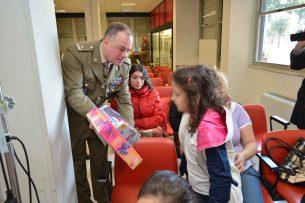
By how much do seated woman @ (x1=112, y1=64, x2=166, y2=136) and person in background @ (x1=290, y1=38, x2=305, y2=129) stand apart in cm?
119

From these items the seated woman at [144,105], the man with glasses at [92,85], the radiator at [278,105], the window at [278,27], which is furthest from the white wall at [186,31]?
the man with glasses at [92,85]

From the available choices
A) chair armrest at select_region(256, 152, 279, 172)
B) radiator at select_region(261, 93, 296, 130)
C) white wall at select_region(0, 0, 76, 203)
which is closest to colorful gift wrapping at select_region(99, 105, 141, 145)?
white wall at select_region(0, 0, 76, 203)

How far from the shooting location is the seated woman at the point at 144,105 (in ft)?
7.95

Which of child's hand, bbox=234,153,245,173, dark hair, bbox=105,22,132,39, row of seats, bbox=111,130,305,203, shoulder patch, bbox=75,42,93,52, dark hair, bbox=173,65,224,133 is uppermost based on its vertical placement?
dark hair, bbox=105,22,132,39

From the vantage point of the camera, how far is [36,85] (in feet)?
3.76

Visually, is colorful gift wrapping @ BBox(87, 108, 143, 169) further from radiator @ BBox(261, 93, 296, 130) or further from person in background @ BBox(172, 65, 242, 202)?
radiator @ BBox(261, 93, 296, 130)

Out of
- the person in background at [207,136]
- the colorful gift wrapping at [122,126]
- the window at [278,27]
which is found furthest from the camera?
the window at [278,27]

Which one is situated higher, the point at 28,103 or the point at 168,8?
the point at 168,8

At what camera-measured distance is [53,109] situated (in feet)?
4.27

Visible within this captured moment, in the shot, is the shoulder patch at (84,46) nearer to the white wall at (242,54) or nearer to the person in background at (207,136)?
the person in background at (207,136)

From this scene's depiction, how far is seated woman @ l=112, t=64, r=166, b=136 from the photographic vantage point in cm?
242

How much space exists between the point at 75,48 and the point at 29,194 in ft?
2.88

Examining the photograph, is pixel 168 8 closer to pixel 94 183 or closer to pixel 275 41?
pixel 275 41

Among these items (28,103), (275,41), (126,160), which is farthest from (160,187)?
(275,41)
